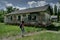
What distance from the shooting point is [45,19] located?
98.5ft

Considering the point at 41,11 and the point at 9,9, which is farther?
the point at 9,9

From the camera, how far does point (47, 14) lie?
102 ft

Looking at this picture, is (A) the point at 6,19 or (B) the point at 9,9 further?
(B) the point at 9,9

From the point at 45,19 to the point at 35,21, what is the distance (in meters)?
2.20

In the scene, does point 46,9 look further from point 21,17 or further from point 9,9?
point 9,9

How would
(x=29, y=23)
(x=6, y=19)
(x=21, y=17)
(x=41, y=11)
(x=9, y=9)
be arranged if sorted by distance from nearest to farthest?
1. (x=41, y=11)
2. (x=29, y=23)
3. (x=21, y=17)
4. (x=6, y=19)
5. (x=9, y=9)

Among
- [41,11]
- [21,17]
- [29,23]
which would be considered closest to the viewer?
[41,11]

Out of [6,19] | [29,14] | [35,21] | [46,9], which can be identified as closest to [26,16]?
[29,14]

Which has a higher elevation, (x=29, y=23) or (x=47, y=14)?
(x=47, y=14)

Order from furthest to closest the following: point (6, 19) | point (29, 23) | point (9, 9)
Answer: point (9, 9) < point (6, 19) < point (29, 23)

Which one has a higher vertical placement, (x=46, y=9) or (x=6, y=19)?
(x=46, y=9)

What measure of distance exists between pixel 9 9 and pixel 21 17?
2047 inches

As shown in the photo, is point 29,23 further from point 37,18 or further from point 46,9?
point 46,9

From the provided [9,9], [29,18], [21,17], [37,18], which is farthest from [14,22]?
[9,9]
